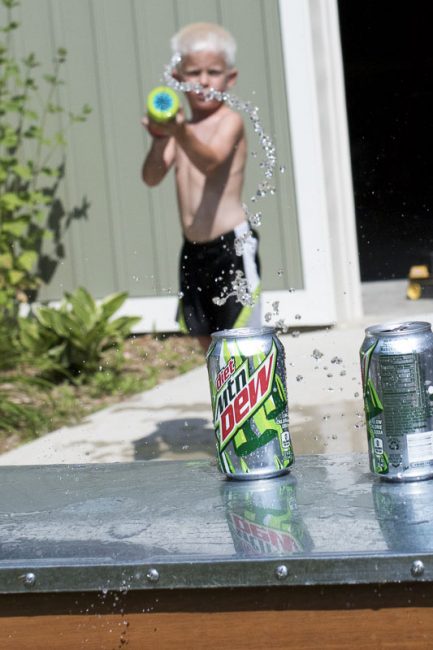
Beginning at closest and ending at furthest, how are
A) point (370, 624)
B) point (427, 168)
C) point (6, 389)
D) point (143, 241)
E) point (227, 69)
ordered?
point (370, 624) < point (227, 69) < point (6, 389) < point (143, 241) < point (427, 168)

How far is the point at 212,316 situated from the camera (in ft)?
13.3

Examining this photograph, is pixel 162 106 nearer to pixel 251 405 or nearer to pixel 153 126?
pixel 153 126

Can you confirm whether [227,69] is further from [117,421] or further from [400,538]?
[400,538]

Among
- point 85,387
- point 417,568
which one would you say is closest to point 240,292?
point 85,387

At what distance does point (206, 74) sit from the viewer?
4.37 meters

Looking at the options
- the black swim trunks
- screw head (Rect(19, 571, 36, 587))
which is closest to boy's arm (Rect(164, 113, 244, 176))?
the black swim trunks

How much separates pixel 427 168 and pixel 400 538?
38.7 ft

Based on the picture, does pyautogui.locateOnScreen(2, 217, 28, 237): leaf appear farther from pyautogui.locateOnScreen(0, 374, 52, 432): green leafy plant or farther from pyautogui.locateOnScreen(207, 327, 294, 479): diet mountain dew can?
pyautogui.locateOnScreen(207, 327, 294, 479): diet mountain dew can

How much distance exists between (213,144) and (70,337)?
180 cm

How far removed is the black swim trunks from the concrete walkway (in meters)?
0.26

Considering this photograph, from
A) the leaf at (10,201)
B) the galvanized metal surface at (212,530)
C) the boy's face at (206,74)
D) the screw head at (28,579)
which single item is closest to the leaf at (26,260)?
the leaf at (10,201)

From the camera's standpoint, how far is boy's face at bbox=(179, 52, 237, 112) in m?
4.37

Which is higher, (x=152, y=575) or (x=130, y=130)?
(x=130, y=130)

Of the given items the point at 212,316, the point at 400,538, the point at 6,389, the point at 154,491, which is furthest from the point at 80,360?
the point at 400,538
